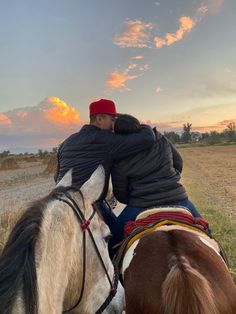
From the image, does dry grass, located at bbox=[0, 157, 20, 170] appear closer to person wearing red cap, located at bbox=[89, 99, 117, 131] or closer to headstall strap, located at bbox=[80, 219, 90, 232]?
person wearing red cap, located at bbox=[89, 99, 117, 131]

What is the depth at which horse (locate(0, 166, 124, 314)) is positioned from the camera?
2121 millimetres

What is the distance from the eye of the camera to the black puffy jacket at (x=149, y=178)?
4312 mm

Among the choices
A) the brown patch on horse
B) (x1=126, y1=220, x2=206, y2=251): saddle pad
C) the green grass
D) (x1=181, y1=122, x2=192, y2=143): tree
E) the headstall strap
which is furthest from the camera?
(x1=181, y1=122, x2=192, y2=143): tree

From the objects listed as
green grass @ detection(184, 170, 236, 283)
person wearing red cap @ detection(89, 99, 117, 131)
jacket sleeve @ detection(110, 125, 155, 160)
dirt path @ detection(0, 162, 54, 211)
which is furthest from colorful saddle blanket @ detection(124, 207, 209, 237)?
dirt path @ detection(0, 162, 54, 211)

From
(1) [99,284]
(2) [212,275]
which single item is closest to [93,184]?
(1) [99,284]

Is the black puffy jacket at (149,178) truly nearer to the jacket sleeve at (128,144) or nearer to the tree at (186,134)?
the jacket sleeve at (128,144)

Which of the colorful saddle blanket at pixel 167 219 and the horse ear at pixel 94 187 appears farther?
the colorful saddle blanket at pixel 167 219

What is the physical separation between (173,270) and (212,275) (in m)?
0.33

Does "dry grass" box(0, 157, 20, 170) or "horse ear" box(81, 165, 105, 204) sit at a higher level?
"horse ear" box(81, 165, 105, 204)

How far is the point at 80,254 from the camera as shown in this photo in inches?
113

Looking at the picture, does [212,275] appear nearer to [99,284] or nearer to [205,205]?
[99,284]

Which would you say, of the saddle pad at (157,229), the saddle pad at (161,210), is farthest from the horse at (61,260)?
the saddle pad at (161,210)

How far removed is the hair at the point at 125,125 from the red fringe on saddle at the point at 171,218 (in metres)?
0.96

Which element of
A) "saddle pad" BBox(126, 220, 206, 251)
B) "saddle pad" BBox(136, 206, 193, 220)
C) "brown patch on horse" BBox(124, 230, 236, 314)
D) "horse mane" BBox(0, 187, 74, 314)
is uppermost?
"horse mane" BBox(0, 187, 74, 314)
